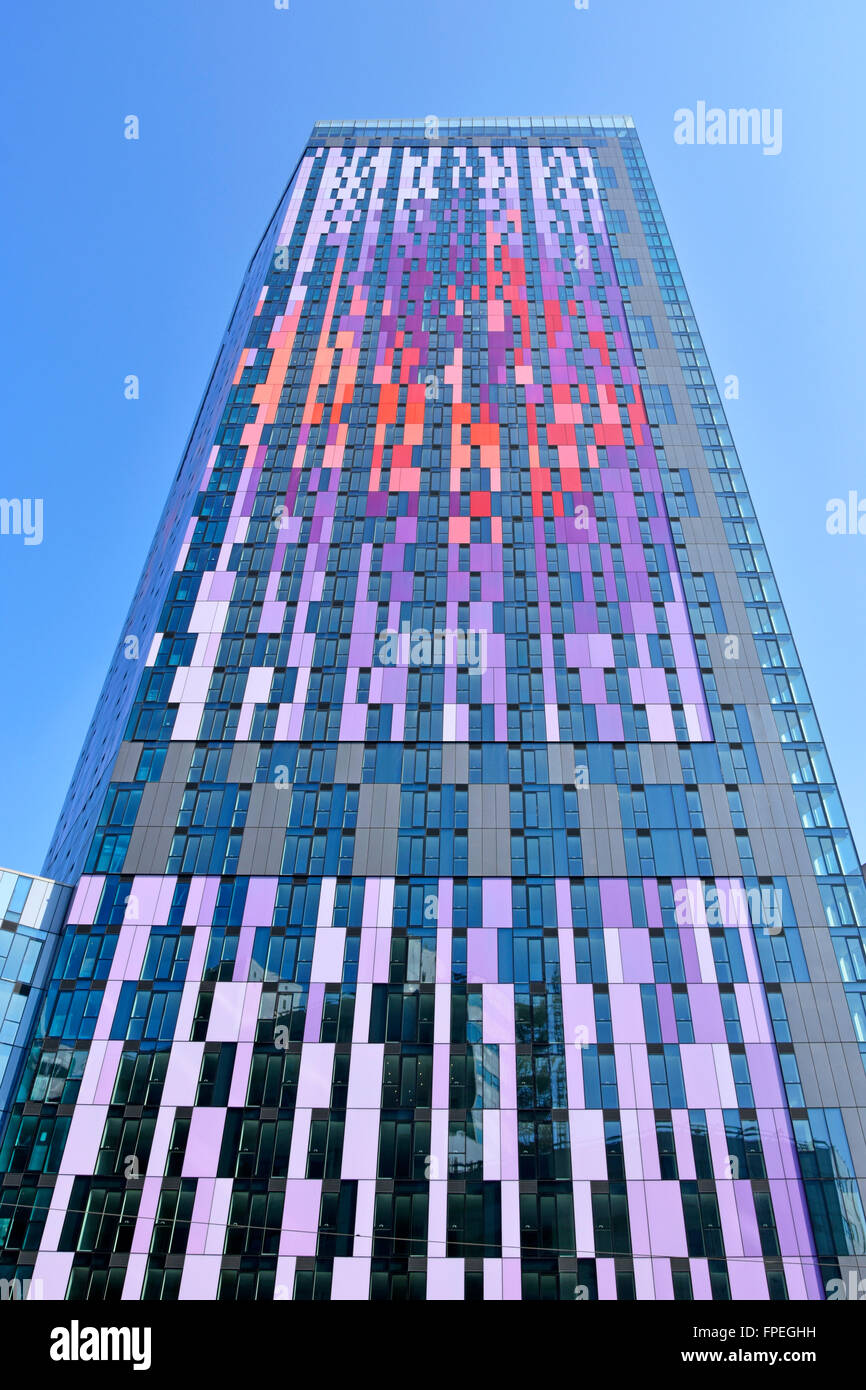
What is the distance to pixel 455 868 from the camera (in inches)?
2420

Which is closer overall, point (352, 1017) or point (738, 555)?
point (352, 1017)

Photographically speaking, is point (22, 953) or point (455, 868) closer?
point (22, 953)

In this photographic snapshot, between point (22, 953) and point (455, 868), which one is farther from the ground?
point (455, 868)

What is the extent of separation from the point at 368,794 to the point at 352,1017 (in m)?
16.1

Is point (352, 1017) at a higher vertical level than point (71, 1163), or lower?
higher

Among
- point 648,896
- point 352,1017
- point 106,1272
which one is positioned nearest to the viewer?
point 106,1272

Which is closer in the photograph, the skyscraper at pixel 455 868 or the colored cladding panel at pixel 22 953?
the skyscraper at pixel 455 868

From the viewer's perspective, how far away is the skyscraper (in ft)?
160

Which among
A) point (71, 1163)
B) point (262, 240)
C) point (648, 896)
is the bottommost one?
point (71, 1163)

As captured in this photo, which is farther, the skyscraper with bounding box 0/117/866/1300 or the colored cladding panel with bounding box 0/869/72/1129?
the colored cladding panel with bounding box 0/869/72/1129

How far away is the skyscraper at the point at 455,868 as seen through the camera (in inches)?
1925
